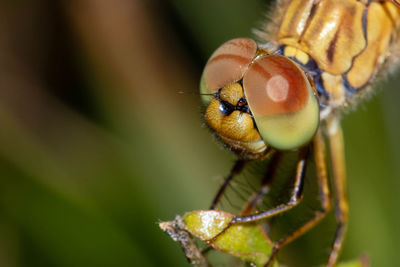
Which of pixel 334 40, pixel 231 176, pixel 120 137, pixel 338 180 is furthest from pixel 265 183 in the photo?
pixel 120 137

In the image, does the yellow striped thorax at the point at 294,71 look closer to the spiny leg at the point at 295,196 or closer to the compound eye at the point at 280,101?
the compound eye at the point at 280,101

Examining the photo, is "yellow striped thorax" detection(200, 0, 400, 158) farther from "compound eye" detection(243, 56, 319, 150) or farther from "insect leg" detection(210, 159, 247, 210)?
"insect leg" detection(210, 159, 247, 210)

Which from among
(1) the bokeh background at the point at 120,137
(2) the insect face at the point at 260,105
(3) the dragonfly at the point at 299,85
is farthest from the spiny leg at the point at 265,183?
(2) the insect face at the point at 260,105

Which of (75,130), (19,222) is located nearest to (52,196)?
(19,222)

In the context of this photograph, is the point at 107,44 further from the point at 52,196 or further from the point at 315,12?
the point at 315,12

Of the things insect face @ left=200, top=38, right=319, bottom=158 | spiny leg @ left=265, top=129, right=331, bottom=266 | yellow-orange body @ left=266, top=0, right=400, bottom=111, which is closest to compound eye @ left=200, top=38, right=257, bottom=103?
insect face @ left=200, top=38, right=319, bottom=158
